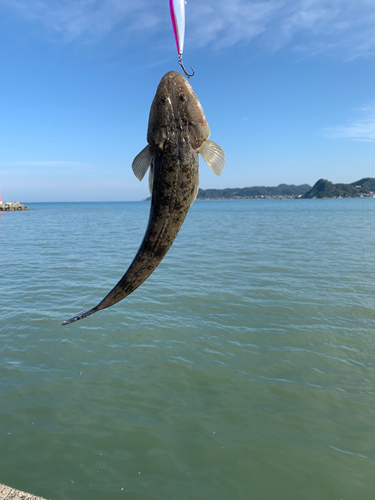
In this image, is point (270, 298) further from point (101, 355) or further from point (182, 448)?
point (182, 448)

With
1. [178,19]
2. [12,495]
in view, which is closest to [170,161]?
[178,19]

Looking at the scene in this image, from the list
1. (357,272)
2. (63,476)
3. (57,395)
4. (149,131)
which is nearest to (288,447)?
(63,476)

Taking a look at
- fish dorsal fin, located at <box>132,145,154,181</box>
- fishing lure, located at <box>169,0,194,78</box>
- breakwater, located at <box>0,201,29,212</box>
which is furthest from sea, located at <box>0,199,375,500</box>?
breakwater, located at <box>0,201,29,212</box>

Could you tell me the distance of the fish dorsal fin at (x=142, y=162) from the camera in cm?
289

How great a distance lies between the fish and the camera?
2707 millimetres

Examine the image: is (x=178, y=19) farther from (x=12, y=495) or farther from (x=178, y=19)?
(x=12, y=495)

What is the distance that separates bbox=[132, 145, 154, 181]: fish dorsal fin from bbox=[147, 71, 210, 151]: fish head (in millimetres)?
79

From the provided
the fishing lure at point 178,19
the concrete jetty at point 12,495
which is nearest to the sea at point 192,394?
the concrete jetty at point 12,495

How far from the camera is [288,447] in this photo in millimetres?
4469

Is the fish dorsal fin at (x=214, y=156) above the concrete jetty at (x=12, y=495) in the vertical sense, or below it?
above

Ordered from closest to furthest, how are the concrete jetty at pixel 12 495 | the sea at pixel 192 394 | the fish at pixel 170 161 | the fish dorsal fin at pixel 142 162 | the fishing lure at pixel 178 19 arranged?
the fishing lure at pixel 178 19 → the fish at pixel 170 161 → the fish dorsal fin at pixel 142 162 → the concrete jetty at pixel 12 495 → the sea at pixel 192 394

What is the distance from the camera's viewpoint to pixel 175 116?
2.80 m

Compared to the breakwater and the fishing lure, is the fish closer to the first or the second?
the fishing lure

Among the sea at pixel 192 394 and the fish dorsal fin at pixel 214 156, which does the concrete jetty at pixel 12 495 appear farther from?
the fish dorsal fin at pixel 214 156
